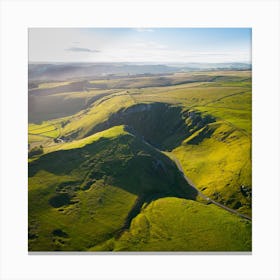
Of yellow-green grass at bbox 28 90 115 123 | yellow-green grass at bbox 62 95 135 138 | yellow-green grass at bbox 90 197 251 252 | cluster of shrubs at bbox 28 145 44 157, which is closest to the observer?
yellow-green grass at bbox 90 197 251 252

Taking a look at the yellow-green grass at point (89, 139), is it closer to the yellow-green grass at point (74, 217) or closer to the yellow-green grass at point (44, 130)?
the yellow-green grass at point (44, 130)

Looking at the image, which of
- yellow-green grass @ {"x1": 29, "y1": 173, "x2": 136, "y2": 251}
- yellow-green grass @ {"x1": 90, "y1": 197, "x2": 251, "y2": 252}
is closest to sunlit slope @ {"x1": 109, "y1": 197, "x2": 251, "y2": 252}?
yellow-green grass @ {"x1": 90, "y1": 197, "x2": 251, "y2": 252}

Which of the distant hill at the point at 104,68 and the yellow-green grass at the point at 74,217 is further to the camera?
the distant hill at the point at 104,68

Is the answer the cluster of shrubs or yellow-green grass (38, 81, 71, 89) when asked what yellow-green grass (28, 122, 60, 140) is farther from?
yellow-green grass (38, 81, 71, 89)

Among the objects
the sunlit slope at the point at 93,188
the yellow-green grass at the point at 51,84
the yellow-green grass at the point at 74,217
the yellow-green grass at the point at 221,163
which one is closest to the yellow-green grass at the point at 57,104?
the yellow-green grass at the point at 51,84

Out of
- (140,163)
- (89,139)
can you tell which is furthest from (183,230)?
(89,139)

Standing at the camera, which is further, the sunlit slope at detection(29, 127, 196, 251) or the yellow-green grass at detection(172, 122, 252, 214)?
the yellow-green grass at detection(172, 122, 252, 214)

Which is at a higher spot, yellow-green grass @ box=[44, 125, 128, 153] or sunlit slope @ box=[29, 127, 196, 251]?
yellow-green grass @ box=[44, 125, 128, 153]

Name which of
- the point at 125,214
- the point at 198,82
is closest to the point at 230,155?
the point at 198,82
